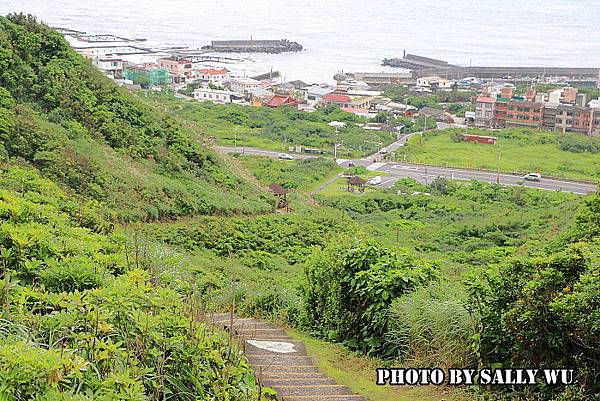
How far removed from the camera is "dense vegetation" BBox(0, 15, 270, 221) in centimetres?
969

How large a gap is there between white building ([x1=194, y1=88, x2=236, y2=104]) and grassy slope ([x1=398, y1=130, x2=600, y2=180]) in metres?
9.47

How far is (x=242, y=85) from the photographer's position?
36156 mm

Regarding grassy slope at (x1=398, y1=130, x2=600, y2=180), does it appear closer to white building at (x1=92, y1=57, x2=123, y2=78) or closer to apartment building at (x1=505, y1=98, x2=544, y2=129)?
apartment building at (x1=505, y1=98, x2=544, y2=129)

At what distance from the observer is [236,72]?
4053 centimetres

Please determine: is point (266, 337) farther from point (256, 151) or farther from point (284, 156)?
point (256, 151)

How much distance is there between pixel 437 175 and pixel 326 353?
2015 cm

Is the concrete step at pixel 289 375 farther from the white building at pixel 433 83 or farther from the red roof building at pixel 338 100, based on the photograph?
the white building at pixel 433 83

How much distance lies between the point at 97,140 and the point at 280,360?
7.89 meters

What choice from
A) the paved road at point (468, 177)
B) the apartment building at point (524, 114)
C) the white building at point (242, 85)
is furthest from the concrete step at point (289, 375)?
the white building at point (242, 85)

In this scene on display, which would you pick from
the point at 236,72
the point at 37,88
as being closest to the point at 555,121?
the point at 236,72

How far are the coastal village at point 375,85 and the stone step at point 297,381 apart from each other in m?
26.7

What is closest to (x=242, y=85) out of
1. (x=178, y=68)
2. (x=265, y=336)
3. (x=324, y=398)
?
(x=178, y=68)

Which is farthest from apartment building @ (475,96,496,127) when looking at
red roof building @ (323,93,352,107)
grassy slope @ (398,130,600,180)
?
red roof building @ (323,93,352,107)

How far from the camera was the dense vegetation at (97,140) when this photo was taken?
969 cm
